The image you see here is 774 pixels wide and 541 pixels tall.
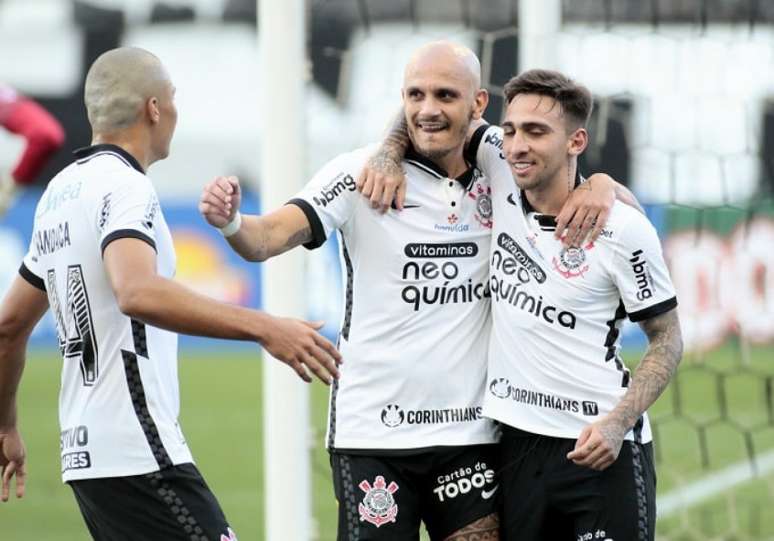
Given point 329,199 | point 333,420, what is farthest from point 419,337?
point 329,199

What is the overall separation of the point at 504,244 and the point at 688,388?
10451mm

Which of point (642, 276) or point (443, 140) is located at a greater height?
point (443, 140)

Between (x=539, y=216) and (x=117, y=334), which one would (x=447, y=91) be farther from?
(x=117, y=334)

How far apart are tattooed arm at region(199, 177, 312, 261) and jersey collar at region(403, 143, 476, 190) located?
426 mm

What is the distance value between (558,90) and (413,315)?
83cm

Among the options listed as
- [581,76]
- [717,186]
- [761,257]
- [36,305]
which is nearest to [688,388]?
[761,257]

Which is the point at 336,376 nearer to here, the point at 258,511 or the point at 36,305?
the point at 36,305

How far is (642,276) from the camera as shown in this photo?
4.49 m

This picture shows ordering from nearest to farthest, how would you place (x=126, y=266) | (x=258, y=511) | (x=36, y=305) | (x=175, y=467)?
(x=126, y=266), (x=175, y=467), (x=36, y=305), (x=258, y=511)

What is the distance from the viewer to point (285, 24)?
234 inches

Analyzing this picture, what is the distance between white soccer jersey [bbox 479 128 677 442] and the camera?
4508mm

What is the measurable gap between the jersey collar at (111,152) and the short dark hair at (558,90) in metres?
1.22

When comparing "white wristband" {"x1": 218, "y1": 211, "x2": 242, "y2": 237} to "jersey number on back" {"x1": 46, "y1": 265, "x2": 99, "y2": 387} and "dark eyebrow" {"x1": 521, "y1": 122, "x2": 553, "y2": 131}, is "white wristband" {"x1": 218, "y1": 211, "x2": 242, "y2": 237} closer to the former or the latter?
"jersey number on back" {"x1": 46, "y1": 265, "x2": 99, "y2": 387}

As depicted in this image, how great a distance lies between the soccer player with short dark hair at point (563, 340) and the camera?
14.8ft
